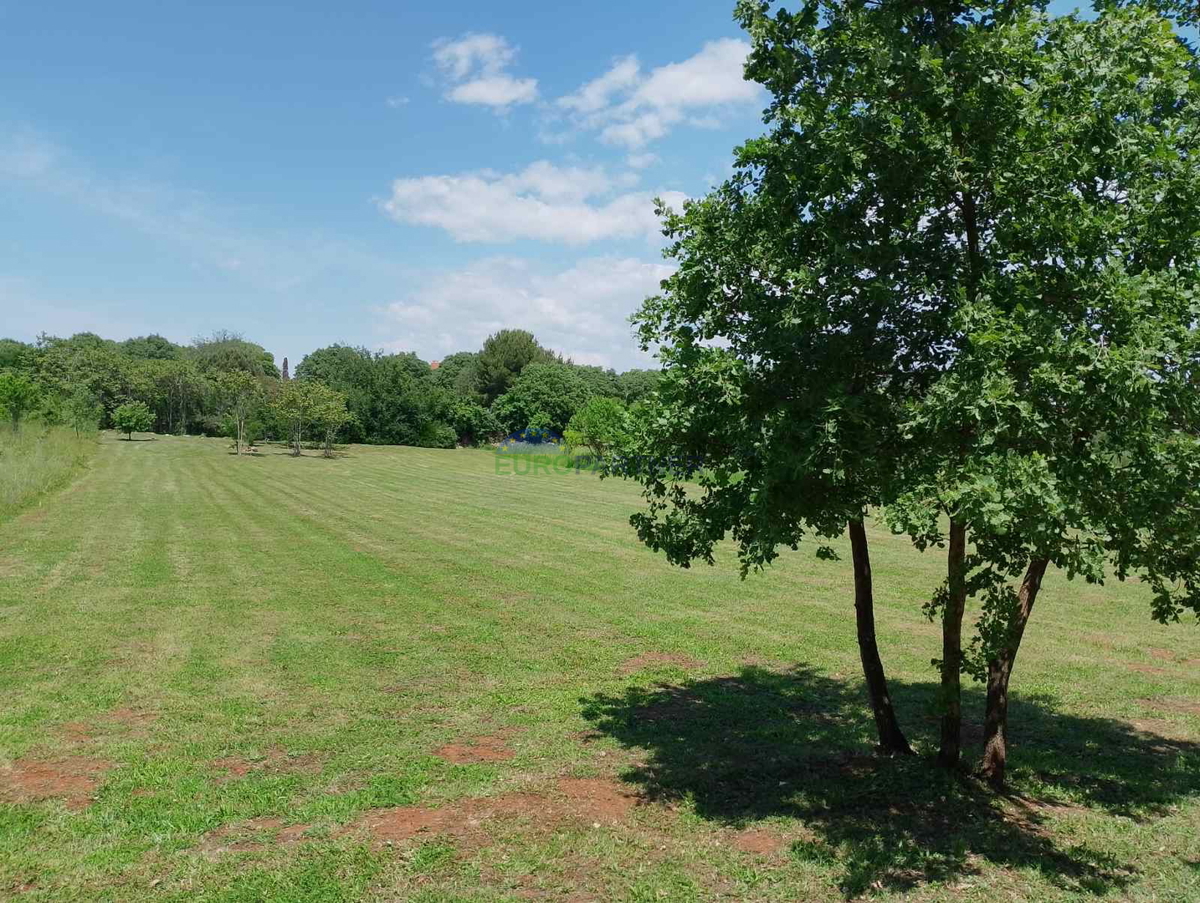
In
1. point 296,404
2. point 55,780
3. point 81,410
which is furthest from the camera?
point 81,410

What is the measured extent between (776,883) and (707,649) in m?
7.27

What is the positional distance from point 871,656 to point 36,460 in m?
42.1

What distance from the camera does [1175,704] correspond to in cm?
1058

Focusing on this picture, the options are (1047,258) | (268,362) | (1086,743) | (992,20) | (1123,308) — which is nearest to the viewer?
(1123,308)

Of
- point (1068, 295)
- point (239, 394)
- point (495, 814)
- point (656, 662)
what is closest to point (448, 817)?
point (495, 814)

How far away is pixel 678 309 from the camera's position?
737 centimetres

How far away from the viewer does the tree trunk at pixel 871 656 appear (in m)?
7.95

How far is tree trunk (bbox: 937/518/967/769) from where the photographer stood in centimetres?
710

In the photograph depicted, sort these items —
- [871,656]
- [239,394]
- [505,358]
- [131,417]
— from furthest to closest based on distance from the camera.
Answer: [505,358], [131,417], [239,394], [871,656]

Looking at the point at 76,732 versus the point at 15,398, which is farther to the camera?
the point at 15,398

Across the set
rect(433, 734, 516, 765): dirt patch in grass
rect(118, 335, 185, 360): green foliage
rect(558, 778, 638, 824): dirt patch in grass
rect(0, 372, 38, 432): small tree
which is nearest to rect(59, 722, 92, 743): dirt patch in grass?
rect(433, 734, 516, 765): dirt patch in grass

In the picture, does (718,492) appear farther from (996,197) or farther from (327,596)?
(327,596)

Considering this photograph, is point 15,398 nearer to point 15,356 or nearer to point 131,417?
point 131,417

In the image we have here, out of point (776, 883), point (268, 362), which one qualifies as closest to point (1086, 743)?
point (776, 883)
